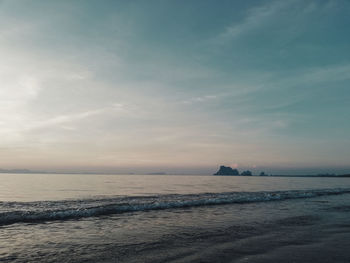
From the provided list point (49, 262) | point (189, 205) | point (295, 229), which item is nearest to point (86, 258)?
point (49, 262)

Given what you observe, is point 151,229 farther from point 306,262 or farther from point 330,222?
point 330,222

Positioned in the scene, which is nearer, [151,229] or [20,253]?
[20,253]

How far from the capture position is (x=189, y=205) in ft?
82.6

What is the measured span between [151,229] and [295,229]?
8.31 meters

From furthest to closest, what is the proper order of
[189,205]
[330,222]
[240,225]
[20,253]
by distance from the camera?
1. [189,205]
2. [330,222]
3. [240,225]
4. [20,253]

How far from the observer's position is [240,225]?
1487cm

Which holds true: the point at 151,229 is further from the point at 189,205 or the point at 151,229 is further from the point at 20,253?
the point at 189,205

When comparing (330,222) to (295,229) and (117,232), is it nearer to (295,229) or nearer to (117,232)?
(295,229)

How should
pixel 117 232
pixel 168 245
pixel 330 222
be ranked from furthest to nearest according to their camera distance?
1. pixel 330 222
2. pixel 117 232
3. pixel 168 245

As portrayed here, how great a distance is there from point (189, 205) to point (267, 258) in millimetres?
17050

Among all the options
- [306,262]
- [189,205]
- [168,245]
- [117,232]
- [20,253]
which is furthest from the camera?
[189,205]

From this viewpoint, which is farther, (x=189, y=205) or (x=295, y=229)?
(x=189, y=205)

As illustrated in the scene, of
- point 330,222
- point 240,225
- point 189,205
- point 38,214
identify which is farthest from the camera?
point 189,205

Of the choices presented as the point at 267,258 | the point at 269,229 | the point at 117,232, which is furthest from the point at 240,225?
the point at 117,232
